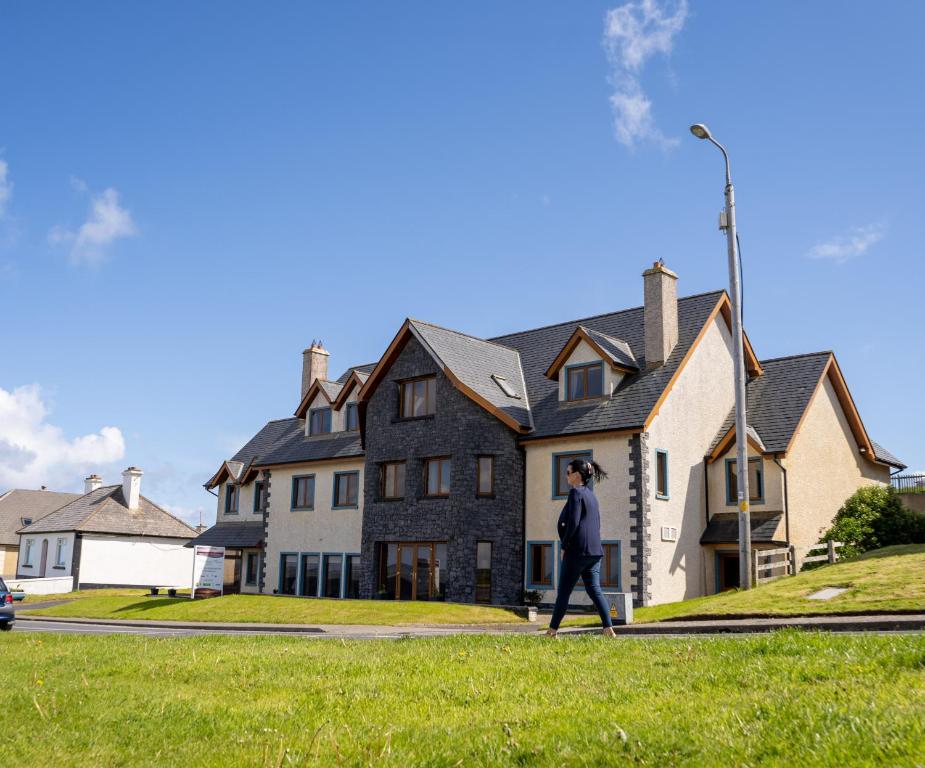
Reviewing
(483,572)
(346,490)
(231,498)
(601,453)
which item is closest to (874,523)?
(601,453)

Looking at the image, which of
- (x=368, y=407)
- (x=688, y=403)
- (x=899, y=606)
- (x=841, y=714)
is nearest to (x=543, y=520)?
(x=688, y=403)

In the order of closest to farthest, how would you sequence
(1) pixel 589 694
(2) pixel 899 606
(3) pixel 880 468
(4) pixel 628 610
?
(1) pixel 589 694
(2) pixel 899 606
(4) pixel 628 610
(3) pixel 880 468

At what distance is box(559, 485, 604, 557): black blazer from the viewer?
40.0ft

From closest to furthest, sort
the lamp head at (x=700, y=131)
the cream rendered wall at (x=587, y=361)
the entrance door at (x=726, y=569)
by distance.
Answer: the lamp head at (x=700, y=131) → the cream rendered wall at (x=587, y=361) → the entrance door at (x=726, y=569)

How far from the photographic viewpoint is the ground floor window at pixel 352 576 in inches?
1369

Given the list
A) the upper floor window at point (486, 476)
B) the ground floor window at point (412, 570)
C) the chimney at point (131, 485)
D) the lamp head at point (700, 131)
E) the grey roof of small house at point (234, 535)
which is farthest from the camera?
Result: the chimney at point (131, 485)

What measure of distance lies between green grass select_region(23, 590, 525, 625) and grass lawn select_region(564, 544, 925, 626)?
17.7 feet

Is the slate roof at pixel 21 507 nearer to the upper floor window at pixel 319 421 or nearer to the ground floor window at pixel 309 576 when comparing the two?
the upper floor window at pixel 319 421

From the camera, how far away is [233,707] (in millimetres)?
7711

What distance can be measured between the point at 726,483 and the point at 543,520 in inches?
245

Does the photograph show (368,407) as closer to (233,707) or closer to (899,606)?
(899,606)

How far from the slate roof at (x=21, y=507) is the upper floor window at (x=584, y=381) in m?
49.4


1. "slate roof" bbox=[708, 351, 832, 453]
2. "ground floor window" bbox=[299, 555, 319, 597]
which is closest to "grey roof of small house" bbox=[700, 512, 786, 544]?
"slate roof" bbox=[708, 351, 832, 453]

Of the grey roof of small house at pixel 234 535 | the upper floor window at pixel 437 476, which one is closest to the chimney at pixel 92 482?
the grey roof of small house at pixel 234 535
